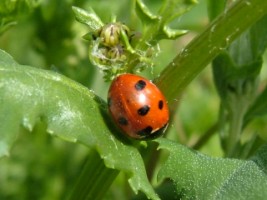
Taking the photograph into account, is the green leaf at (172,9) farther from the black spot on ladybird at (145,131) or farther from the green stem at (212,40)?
the black spot on ladybird at (145,131)

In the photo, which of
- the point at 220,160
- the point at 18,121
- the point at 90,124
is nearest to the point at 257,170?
the point at 220,160

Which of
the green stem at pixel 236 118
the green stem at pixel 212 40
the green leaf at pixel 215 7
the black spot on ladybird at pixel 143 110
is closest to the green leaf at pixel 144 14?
the green stem at pixel 212 40

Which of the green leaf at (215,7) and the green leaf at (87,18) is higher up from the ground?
the green leaf at (215,7)

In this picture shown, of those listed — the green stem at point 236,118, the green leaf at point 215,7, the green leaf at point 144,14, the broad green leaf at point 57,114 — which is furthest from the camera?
the green stem at point 236,118

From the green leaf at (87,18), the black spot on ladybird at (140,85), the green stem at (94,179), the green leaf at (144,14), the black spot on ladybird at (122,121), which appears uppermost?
the green leaf at (144,14)

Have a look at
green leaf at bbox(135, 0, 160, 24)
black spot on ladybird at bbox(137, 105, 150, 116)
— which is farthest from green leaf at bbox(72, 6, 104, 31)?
black spot on ladybird at bbox(137, 105, 150, 116)

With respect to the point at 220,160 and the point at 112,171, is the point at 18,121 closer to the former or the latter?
the point at 112,171
